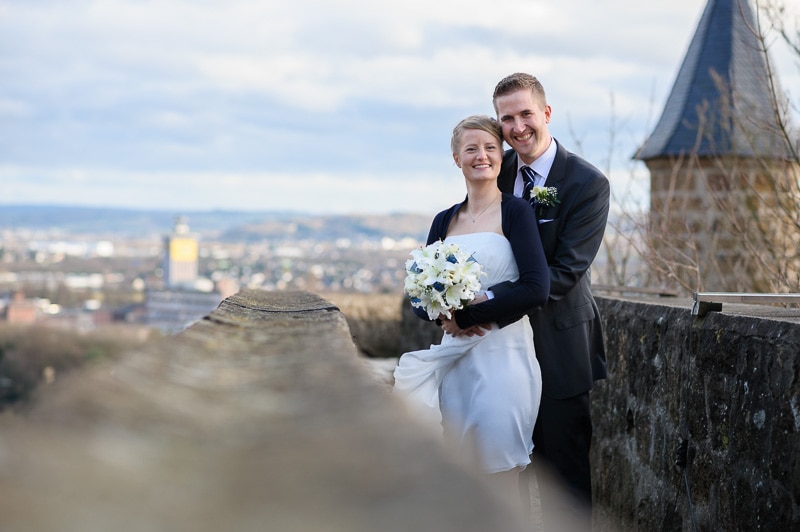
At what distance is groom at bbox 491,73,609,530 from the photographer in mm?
4168

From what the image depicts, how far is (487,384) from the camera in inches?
161

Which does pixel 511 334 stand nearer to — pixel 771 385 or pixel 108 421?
pixel 771 385

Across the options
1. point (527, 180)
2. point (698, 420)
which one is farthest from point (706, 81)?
point (698, 420)

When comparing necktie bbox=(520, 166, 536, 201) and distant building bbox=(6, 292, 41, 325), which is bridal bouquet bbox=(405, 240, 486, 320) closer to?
necktie bbox=(520, 166, 536, 201)

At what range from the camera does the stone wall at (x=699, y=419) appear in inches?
125

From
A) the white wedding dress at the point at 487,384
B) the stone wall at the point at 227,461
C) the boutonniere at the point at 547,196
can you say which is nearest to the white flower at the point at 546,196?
the boutonniere at the point at 547,196

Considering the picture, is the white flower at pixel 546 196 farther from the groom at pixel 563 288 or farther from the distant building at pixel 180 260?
the distant building at pixel 180 260

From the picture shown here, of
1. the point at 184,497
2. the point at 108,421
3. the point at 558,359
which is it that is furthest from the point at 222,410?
the point at 558,359

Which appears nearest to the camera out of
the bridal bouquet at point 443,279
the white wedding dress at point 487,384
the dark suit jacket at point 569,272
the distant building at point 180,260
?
the bridal bouquet at point 443,279

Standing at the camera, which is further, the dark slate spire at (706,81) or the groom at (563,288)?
the dark slate spire at (706,81)

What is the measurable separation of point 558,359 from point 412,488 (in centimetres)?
324

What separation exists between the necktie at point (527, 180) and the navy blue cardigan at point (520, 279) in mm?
187

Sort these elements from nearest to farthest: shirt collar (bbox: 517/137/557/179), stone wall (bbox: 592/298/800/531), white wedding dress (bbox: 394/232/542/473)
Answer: stone wall (bbox: 592/298/800/531), white wedding dress (bbox: 394/232/542/473), shirt collar (bbox: 517/137/557/179)

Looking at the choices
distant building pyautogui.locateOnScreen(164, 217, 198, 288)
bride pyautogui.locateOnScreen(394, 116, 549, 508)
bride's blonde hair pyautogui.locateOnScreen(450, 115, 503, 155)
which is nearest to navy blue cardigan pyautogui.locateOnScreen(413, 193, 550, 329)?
bride pyautogui.locateOnScreen(394, 116, 549, 508)
